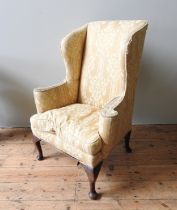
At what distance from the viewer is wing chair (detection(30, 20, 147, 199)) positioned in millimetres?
1549

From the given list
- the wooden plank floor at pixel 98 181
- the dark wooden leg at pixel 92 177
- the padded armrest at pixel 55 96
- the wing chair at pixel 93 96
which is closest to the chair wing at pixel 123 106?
the wing chair at pixel 93 96

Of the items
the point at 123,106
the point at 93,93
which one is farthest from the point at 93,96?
the point at 123,106

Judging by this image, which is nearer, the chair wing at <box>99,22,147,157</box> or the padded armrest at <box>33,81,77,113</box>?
the chair wing at <box>99,22,147,157</box>

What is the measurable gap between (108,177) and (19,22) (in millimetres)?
1575

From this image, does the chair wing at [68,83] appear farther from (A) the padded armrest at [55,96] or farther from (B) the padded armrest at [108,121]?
(B) the padded armrest at [108,121]

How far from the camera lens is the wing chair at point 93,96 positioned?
5.08ft

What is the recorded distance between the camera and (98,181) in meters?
1.77

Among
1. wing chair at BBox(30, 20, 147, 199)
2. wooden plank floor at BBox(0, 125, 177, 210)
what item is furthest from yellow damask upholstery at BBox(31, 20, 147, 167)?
wooden plank floor at BBox(0, 125, 177, 210)

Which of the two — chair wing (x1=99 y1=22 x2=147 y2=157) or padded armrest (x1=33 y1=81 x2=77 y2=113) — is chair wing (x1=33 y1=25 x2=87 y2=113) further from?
chair wing (x1=99 y1=22 x2=147 y2=157)

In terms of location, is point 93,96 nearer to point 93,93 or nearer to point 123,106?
point 93,93

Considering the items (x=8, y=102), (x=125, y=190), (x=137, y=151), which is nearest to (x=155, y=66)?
(x=137, y=151)

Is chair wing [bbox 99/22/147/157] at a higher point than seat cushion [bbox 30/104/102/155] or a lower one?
higher

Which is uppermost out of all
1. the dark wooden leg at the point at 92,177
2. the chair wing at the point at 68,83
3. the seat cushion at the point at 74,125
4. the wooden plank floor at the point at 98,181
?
the chair wing at the point at 68,83

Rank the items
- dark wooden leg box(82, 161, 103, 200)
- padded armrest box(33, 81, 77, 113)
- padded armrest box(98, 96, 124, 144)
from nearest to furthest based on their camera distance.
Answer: padded armrest box(98, 96, 124, 144) < dark wooden leg box(82, 161, 103, 200) < padded armrest box(33, 81, 77, 113)
